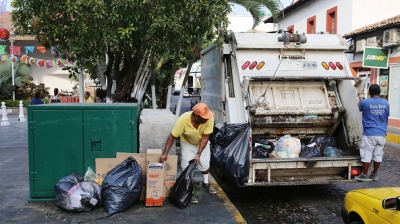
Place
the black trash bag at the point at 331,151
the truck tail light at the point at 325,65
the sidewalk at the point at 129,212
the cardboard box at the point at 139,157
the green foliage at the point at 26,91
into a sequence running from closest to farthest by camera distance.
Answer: the sidewalk at the point at 129,212, the cardboard box at the point at 139,157, the black trash bag at the point at 331,151, the truck tail light at the point at 325,65, the green foliage at the point at 26,91

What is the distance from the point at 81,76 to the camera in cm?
826

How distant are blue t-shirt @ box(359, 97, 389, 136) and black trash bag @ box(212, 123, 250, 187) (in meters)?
1.88

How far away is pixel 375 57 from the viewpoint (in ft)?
49.1

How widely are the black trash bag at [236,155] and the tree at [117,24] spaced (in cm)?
199

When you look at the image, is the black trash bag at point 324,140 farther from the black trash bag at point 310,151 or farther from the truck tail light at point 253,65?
the truck tail light at point 253,65

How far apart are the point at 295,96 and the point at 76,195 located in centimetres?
370

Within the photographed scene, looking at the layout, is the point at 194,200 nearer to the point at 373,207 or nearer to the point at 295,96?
the point at 373,207

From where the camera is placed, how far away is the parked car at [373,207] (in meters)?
3.00

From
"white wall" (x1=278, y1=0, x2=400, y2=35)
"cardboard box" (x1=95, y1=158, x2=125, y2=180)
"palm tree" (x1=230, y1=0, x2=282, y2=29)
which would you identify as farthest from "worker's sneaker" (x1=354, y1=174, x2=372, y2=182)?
"white wall" (x1=278, y1=0, x2=400, y2=35)

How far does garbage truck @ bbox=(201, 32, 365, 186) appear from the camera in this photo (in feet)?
18.5

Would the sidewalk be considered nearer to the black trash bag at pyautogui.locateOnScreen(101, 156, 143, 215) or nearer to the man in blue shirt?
the black trash bag at pyautogui.locateOnScreen(101, 156, 143, 215)

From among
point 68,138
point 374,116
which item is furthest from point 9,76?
point 374,116

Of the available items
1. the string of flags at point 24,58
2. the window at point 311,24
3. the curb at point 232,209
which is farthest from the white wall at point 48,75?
the curb at point 232,209

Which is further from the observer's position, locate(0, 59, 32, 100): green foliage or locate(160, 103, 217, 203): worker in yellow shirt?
locate(0, 59, 32, 100): green foliage
